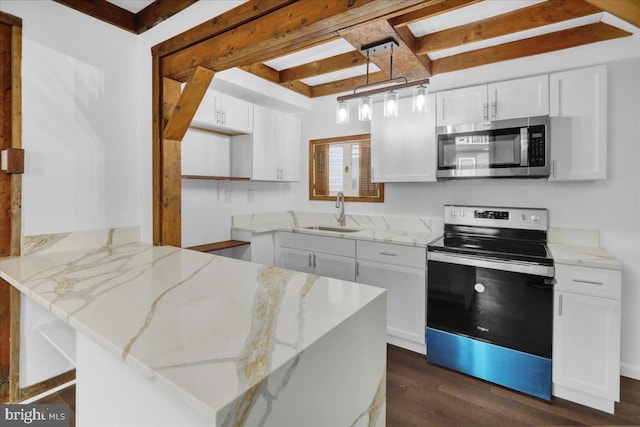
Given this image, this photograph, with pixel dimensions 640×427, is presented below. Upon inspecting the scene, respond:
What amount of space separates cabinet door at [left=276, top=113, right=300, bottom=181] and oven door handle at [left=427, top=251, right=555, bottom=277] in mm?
1914

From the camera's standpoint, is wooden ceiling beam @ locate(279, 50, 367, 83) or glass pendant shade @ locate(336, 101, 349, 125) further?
wooden ceiling beam @ locate(279, 50, 367, 83)

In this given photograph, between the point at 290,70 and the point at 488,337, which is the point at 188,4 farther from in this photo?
the point at 488,337

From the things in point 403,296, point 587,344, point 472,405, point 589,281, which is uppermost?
point 589,281

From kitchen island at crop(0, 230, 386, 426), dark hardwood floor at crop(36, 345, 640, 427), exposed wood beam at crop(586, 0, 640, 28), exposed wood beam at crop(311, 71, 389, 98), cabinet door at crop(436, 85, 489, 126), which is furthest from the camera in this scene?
exposed wood beam at crop(311, 71, 389, 98)

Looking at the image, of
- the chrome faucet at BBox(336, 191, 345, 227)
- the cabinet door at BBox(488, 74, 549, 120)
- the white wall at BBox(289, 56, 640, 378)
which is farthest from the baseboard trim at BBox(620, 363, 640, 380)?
the chrome faucet at BBox(336, 191, 345, 227)

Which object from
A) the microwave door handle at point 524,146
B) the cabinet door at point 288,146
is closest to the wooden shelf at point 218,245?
the cabinet door at point 288,146

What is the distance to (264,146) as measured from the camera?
3.42 m

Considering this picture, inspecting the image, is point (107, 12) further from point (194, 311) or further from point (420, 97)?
point (194, 311)

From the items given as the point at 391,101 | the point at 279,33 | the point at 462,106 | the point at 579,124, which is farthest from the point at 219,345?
the point at 579,124

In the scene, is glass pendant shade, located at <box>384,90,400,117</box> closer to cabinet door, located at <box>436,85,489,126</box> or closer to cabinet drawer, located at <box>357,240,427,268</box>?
cabinet door, located at <box>436,85,489,126</box>

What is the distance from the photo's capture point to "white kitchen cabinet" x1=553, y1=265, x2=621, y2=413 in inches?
74.2

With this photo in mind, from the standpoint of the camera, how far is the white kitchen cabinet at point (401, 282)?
2564 millimetres

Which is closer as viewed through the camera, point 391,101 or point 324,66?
point 391,101

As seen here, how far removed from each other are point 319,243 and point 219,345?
223 cm
